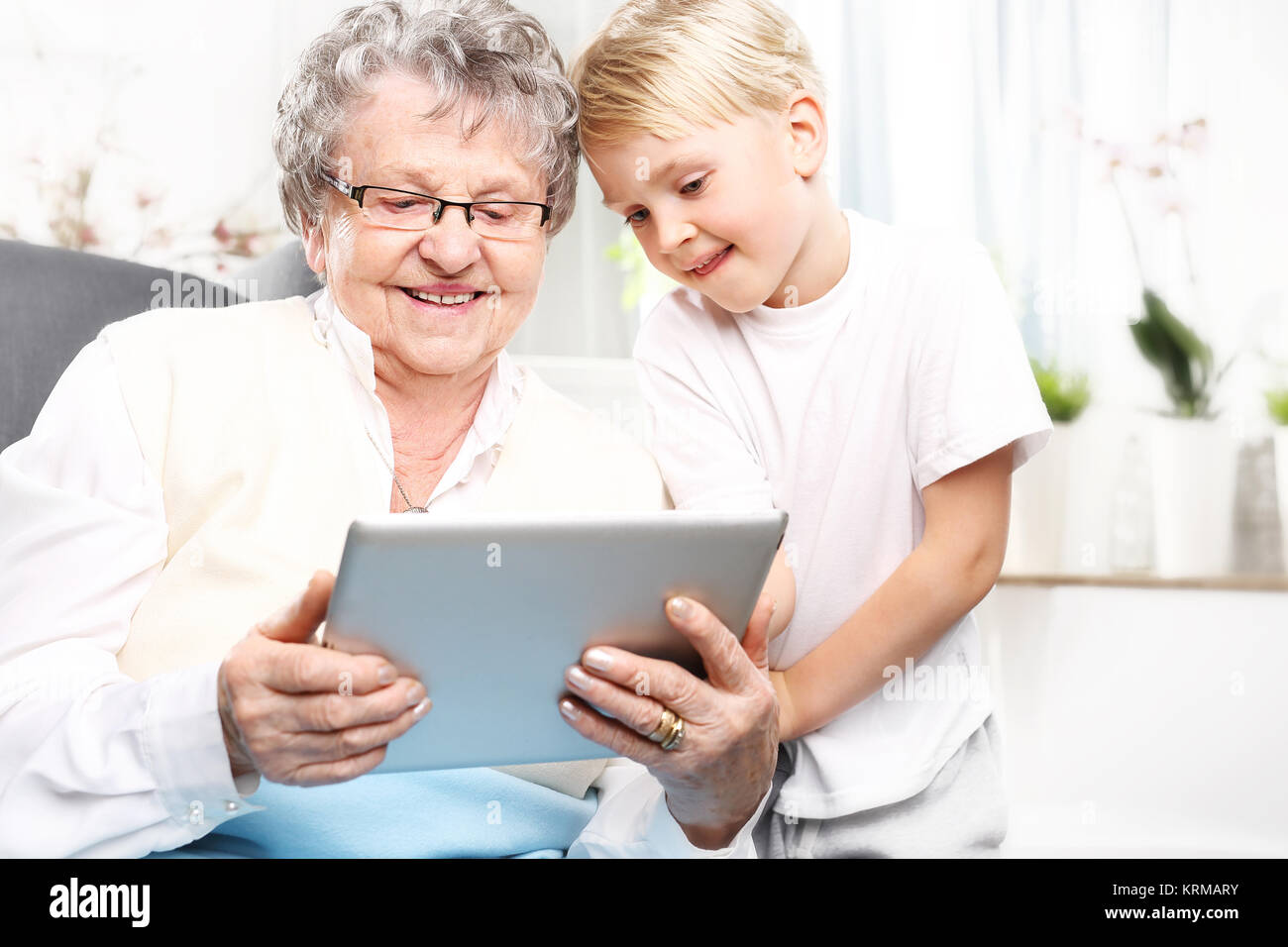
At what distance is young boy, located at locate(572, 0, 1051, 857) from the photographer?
1.42m

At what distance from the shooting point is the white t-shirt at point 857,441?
4.78 feet

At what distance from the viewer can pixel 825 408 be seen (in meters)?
1.51

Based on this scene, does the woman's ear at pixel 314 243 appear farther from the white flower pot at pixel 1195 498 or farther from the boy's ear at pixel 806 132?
the white flower pot at pixel 1195 498

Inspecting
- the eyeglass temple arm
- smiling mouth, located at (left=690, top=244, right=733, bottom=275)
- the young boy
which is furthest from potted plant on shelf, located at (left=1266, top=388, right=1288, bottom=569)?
the eyeglass temple arm

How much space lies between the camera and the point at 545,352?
3.01m

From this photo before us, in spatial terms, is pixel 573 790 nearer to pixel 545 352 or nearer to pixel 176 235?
pixel 545 352

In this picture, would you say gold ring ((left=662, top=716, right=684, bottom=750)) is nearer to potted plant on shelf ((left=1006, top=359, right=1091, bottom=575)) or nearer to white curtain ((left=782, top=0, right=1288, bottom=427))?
potted plant on shelf ((left=1006, top=359, right=1091, bottom=575))

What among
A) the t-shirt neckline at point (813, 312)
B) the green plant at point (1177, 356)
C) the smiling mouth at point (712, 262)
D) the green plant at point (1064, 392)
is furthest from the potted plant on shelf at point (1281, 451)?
the smiling mouth at point (712, 262)

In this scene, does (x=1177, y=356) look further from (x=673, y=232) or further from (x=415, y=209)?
(x=415, y=209)

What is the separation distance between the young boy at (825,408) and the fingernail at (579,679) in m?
0.50

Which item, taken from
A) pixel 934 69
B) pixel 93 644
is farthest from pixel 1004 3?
pixel 93 644

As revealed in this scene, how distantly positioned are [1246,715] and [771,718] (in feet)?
4.82

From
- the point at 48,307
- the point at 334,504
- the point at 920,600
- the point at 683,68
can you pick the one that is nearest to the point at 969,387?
the point at 920,600

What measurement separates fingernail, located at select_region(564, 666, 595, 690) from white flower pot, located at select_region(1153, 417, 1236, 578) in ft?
5.37
